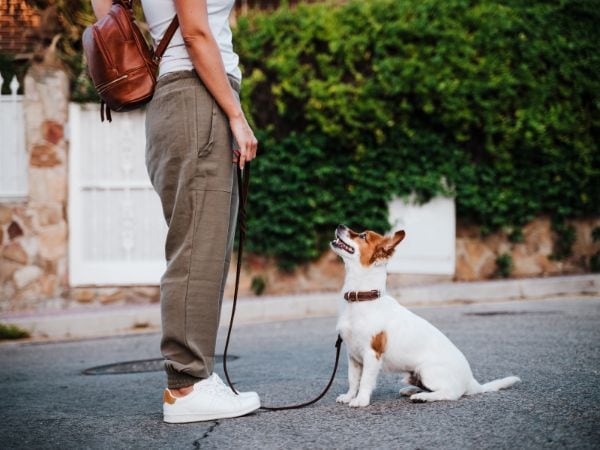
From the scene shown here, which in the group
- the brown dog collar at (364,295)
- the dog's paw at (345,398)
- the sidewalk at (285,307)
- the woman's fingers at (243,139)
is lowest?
the sidewalk at (285,307)

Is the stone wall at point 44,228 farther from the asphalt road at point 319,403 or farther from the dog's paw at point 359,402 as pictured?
the dog's paw at point 359,402

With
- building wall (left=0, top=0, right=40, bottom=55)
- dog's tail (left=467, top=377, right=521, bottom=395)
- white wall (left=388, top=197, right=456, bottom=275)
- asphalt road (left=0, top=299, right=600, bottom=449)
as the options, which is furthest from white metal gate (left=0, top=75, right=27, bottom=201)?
dog's tail (left=467, top=377, right=521, bottom=395)

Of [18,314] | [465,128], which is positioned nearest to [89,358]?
[18,314]

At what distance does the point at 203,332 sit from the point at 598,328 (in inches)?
159

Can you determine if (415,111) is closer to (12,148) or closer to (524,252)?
(524,252)

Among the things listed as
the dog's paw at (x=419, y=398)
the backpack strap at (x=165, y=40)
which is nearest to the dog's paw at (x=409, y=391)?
the dog's paw at (x=419, y=398)

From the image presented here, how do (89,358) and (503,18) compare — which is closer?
(89,358)

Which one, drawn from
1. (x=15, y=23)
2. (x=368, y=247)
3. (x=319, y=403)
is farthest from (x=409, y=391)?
(x=15, y=23)

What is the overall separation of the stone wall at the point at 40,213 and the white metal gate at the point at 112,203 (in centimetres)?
17

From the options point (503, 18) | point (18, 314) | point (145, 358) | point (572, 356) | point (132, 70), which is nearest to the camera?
point (132, 70)

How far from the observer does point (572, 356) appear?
481cm

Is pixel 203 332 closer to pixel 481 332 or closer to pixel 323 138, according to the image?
pixel 481 332

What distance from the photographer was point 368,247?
4.01 metres

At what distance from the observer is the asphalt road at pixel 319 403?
3.02 metres
